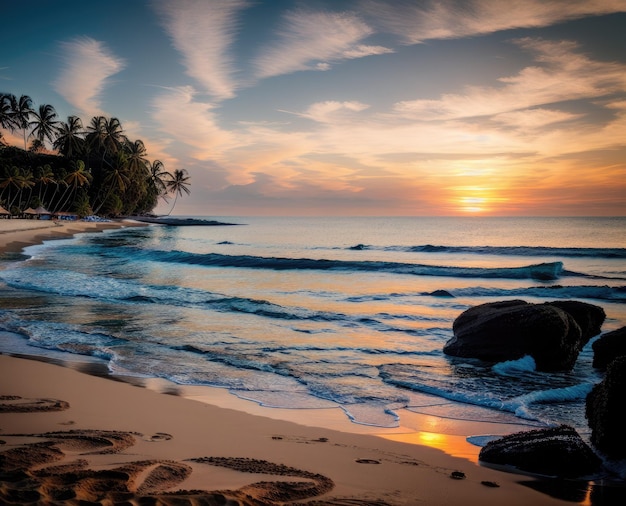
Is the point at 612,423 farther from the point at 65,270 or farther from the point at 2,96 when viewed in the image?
the point at 2,96

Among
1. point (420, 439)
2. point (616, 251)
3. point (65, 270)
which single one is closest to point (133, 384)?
point (420, 439)

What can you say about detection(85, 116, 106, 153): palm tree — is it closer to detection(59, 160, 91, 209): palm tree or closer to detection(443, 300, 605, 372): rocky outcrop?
detection(59, 160, 91, 209): palm tree

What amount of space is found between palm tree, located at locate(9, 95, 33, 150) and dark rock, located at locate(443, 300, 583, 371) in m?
84.3

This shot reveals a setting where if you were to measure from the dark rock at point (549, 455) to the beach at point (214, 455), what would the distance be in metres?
0.23

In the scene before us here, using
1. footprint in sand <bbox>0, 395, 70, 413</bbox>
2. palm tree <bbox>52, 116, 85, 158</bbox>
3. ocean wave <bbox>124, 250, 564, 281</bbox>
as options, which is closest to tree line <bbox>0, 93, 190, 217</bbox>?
palm tree <bbox>52, 116, 85, 158</bbox>

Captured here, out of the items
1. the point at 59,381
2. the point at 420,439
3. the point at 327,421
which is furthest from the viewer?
the point at 59,381

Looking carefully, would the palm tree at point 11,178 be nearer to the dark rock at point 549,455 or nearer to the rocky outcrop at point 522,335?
the rocky outcrop at point 522,335

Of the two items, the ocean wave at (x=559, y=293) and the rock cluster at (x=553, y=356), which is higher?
the ocean wave at (x=559, y=293)

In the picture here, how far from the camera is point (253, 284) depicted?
22.7 m

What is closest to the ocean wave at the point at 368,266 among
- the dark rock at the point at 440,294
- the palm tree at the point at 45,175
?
the dark rock at the point at 440,294

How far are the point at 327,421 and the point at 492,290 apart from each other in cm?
1838

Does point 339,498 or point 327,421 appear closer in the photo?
point 339,498

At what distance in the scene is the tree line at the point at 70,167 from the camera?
248 ft

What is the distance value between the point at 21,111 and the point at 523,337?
3425 inches
